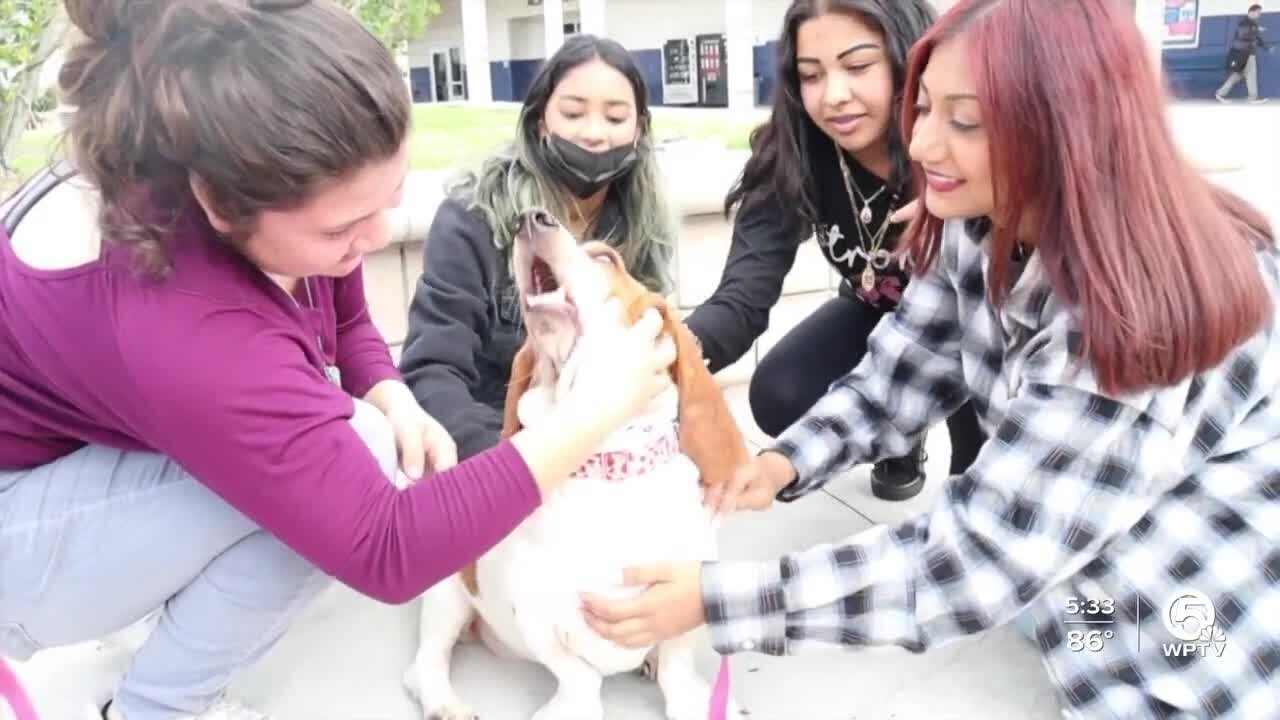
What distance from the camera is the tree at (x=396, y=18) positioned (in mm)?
2586

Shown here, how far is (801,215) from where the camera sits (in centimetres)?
188

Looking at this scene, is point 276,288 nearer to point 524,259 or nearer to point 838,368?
point 524,259

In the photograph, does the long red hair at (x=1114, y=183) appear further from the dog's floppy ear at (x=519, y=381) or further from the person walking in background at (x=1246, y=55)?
the person walking in background at (x=1246, y=55)

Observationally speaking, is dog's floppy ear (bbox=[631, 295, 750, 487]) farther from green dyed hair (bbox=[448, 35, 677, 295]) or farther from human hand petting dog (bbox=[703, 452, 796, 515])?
green dyed hair (bbox=[448, 35, 677, 295])

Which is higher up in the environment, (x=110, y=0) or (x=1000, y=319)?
(x=110, y=0)

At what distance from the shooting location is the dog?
3.84 feet

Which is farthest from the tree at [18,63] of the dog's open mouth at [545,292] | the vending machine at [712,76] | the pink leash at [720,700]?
the vending machine at [712,76]

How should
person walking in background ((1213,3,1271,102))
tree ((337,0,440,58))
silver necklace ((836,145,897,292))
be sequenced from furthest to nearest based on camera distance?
person walking in background ((1213,3,1271,102)), tree ((337,0,440,58)), silver necklace ((836,145,897,292))

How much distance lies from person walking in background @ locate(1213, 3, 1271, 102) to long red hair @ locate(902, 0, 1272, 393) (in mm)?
12102

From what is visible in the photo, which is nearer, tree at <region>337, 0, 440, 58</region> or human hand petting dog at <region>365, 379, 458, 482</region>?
human hand petting dog at <region>365, 379, 458, 482</region>

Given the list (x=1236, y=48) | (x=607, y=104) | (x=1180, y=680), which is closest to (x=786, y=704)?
(x=1180, y=680)

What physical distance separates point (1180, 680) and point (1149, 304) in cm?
47

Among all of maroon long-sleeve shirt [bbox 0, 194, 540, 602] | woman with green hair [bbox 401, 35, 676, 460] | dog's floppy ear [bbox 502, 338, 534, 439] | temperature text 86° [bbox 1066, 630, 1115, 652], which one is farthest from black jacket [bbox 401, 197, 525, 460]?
temperature text 86° [bbox 1066, 630, 1115, 652]

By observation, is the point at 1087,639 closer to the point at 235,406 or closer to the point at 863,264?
the point at 863,264
